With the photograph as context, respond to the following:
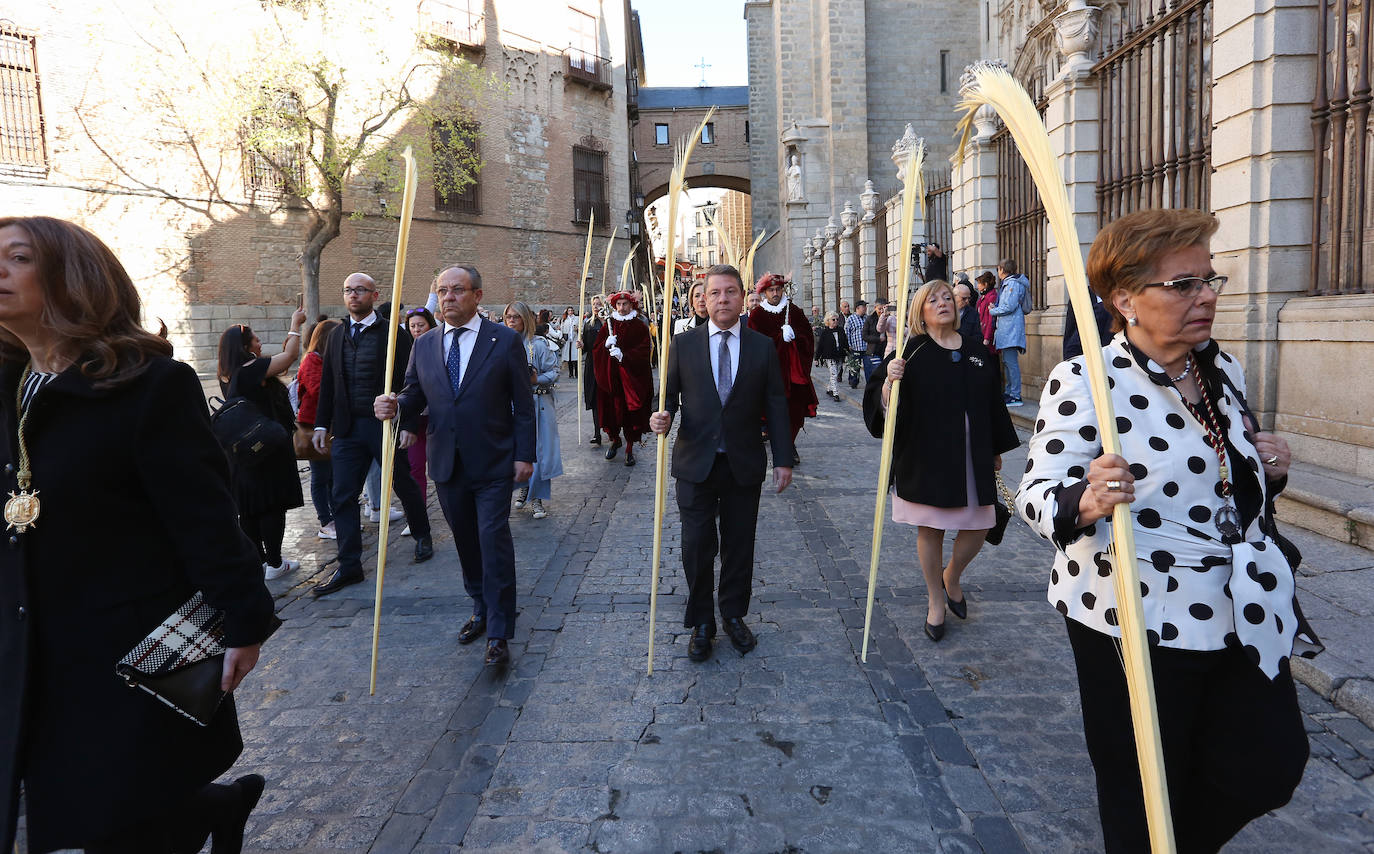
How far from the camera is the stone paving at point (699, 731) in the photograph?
2.83 metres

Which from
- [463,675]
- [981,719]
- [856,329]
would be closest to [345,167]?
[856,329]

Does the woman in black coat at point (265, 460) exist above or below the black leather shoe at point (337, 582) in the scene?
above

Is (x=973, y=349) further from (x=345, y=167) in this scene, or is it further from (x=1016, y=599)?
(x=345, y=167)

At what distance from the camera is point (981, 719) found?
3521 millimetres

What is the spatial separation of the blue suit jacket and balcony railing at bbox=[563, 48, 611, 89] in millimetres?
32353

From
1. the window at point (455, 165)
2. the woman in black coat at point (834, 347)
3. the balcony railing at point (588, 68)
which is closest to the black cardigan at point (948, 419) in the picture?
the woman in black coat at point (834, 347)

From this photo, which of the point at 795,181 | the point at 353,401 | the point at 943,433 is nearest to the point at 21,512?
the point at 943,433

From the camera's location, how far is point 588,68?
35.0 meters

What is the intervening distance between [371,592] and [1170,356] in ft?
16.3

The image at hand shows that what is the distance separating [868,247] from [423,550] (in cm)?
1792

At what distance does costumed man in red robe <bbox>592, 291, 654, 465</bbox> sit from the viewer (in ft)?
32.4

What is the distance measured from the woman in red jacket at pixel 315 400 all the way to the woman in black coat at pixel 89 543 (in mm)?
4795

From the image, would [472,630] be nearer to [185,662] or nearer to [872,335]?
[185,662]

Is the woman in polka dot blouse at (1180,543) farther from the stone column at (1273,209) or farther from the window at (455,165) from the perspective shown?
the window at (455,165)
